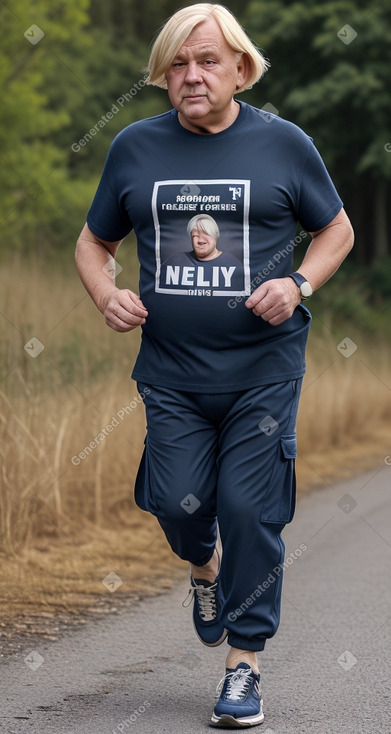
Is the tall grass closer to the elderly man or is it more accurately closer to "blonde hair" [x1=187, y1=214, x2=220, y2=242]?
the elderly man

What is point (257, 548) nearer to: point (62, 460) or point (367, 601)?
point (367, 601)

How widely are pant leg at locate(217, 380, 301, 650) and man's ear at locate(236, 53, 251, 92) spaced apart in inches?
35.1

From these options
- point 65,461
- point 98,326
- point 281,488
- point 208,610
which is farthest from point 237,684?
point 98,326

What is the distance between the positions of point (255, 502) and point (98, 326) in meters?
4.52

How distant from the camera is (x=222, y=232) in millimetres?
3725

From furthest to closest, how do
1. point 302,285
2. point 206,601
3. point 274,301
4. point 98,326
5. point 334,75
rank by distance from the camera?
point 334,75 → point 98,326 → point 206,601 → point 302,285 → point 274,301

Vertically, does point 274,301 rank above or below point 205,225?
below

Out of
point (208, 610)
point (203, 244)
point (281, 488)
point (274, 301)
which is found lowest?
point (208, 610)

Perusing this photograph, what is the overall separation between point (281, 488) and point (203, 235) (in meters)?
0.77

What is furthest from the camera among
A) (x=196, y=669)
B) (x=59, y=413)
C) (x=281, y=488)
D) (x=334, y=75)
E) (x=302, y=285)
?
(x=334, y=75)

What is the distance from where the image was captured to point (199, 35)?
3744 mm

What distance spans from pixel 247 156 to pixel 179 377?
66 cm

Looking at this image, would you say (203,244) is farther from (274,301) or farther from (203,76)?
(203,76)

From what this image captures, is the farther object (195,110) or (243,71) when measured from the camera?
(243,71)
